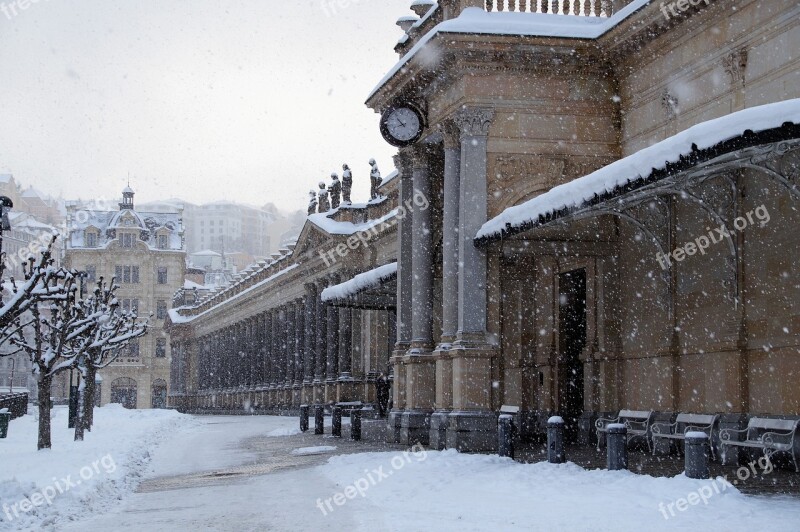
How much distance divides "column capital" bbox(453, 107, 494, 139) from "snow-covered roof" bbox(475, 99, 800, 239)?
2189 mm

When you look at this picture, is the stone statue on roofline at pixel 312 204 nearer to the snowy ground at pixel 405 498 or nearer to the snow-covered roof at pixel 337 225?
the snow-covered roof at pixel 337 225

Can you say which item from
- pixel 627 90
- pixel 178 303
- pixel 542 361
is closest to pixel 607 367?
pixel 542 361

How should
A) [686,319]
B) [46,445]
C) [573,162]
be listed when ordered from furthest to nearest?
[46,445], [573,162], [686,319]

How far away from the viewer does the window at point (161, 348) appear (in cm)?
11300

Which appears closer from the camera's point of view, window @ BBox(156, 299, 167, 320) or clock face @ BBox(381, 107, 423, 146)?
clock face @ BBox(381, 107, 423, 146)

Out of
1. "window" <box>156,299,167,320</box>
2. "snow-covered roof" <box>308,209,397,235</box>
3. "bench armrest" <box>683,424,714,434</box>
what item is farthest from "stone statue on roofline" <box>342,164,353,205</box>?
"window" <box>156,299,167,320</box>

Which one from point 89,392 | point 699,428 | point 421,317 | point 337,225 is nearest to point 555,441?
point 699,428

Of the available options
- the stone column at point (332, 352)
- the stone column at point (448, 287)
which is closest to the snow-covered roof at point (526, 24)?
the stone column at point (448, 287)

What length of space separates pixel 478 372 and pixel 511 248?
278 cm

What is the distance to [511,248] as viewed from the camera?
887 inches

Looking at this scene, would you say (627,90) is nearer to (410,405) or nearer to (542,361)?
(542,361)

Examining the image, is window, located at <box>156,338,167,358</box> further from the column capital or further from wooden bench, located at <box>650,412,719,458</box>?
wooden bench, located at <box>650,412,719,458</box>

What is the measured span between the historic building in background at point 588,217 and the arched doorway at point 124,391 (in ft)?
287

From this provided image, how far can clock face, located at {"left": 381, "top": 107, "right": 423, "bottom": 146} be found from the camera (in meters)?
24.8
